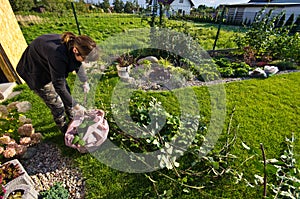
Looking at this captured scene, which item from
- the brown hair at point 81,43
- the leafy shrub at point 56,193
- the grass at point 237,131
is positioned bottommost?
the grass at point 237,131

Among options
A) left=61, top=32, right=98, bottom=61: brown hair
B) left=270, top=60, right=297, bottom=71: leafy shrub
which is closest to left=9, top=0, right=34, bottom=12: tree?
left=61, top=32, right=98, bottom=61: brown hair

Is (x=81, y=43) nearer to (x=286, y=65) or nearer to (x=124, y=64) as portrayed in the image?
(x=124, y=64)

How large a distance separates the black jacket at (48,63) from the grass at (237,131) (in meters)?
0.95

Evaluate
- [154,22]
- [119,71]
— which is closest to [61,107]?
[119,71]

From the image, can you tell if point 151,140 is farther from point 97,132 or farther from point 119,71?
point 119,71

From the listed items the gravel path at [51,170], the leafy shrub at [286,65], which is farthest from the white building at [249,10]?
the gravel path at [51,170]

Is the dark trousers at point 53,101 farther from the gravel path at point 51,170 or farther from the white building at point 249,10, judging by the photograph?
the white building at point 249,10

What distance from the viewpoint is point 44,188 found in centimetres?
197

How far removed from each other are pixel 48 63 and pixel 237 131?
9.08ft

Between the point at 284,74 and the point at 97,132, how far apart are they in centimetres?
534

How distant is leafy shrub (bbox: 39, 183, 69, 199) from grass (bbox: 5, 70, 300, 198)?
257 millimetres

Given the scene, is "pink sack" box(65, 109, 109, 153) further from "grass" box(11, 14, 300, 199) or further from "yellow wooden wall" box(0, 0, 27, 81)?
"yellow wooden wall" box(0, 0, 27, 81)

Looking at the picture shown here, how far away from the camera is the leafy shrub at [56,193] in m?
1.77

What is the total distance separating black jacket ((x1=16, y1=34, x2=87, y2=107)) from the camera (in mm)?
1714
